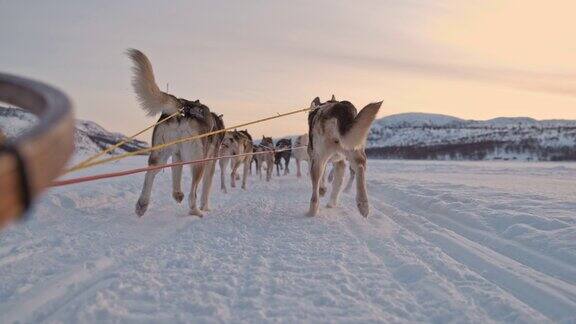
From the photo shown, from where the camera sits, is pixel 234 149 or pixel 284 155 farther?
pixel 284 155

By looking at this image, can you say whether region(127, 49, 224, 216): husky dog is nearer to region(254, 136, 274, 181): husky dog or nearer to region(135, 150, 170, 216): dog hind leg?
region(135, 150, 170, 216): dog hind leg

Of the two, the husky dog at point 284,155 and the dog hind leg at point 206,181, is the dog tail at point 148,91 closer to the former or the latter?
the dog hind leg at point 206,181

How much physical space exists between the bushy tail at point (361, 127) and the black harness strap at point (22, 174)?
4.53 meters

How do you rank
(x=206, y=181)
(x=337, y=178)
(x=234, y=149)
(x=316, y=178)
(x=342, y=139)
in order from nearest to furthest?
1. (x=342, y=139)
2. (x=316, y=178)
3. (x=206, y=181)
4. (x=337, y=178)
5. (x=234, y=149)

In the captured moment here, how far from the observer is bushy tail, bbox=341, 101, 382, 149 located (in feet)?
16.8

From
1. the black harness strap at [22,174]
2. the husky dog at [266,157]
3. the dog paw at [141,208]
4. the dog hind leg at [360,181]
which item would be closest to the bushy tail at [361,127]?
the dog hind leg at [360,181]

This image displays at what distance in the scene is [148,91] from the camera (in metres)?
5.33

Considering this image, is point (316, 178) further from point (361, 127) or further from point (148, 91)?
point (148, 91)

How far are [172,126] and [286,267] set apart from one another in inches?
116

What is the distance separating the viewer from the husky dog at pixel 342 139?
17.7 ft

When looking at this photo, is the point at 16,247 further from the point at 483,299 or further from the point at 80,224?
the point at 483,299

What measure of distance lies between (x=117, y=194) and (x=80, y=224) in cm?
A: 346

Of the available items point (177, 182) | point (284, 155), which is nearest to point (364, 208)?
point (177, 182)

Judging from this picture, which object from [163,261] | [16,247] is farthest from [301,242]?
[16,247]
